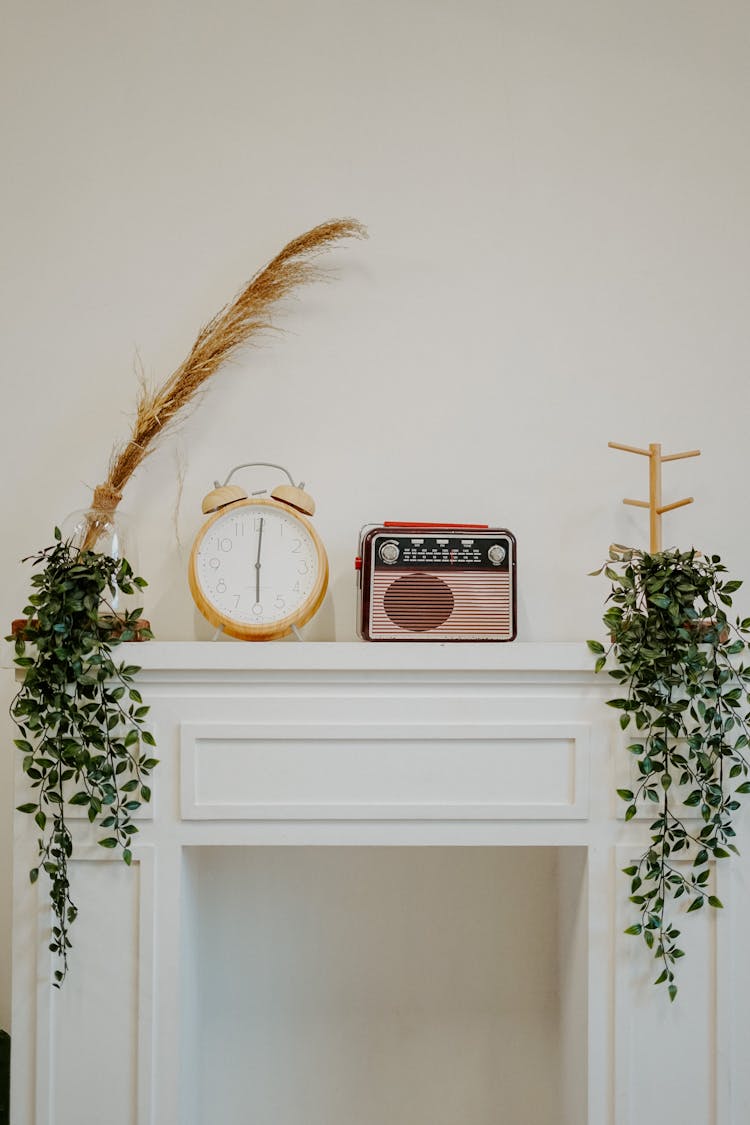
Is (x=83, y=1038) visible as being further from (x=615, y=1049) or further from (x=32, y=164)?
(x=32, y=164)

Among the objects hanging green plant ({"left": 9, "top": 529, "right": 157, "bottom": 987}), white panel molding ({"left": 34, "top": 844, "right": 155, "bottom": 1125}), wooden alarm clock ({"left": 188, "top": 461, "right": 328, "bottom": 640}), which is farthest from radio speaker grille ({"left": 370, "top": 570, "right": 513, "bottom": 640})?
white panel molding ({"left": 34, "top": 844, "right": 155, "bottom": 1125})

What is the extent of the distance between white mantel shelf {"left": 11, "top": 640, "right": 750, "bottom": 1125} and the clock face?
0.34 feet

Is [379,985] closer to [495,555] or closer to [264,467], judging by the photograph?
[495,555]

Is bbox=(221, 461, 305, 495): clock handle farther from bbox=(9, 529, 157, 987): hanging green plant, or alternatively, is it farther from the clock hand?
bbox=(9, 529, 157, 987): hanging green plant

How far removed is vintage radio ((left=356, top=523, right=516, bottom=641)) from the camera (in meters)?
1.47

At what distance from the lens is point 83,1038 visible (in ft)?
4.49

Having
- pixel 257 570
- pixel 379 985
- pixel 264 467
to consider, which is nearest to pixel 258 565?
pixel 257 570

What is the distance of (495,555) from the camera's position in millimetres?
1490

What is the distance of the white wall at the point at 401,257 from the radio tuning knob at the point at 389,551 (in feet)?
0.85

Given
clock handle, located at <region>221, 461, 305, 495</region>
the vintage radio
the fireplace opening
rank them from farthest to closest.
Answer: the fireplace opening → clock handle, located at <region>221, 461, 305, 495</region> → the vintage radio

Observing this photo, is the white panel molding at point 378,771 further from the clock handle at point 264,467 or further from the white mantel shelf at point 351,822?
the clock handle at point 264,467

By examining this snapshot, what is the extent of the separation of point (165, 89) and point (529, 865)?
66.4 inches

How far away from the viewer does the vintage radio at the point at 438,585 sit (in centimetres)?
147

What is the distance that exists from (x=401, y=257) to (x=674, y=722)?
3.37ft
